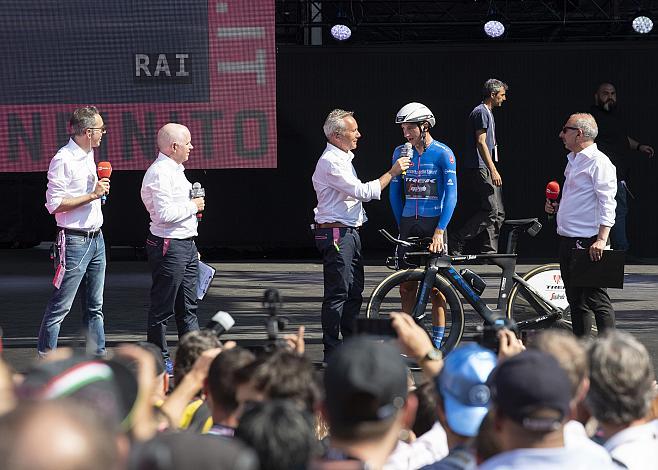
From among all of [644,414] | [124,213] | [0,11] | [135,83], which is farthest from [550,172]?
[644,414]

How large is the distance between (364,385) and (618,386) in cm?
109

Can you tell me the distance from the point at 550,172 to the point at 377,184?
10230mm

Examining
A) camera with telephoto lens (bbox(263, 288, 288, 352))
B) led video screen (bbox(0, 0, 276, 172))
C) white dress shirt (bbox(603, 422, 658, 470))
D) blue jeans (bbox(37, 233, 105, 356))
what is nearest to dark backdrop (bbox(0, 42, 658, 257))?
led video screen (bbox(0, 0, 276, 172))

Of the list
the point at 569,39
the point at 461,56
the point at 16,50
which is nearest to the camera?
the point at 16,50

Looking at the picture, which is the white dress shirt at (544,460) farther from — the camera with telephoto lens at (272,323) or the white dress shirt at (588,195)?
the white dress shirt at (588,195)

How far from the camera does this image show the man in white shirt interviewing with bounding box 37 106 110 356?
7730 mm

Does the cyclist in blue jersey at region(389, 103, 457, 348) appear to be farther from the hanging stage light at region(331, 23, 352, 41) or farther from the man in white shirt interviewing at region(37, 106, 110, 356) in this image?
the hanging stage light at region(331, 23, 352, 41)

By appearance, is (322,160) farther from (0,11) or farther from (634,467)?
(0,11)

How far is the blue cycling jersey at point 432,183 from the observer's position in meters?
8.47

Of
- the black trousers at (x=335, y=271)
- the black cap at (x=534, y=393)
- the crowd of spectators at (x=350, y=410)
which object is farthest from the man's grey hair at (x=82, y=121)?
the black cap at (x=534, y=393)

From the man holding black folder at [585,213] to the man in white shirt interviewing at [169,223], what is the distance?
2.41 m

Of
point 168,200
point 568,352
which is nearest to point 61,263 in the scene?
point 168,200

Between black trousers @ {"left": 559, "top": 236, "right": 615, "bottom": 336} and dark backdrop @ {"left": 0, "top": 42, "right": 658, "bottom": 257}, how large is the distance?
978 cm

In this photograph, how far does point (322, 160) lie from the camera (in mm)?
8047
